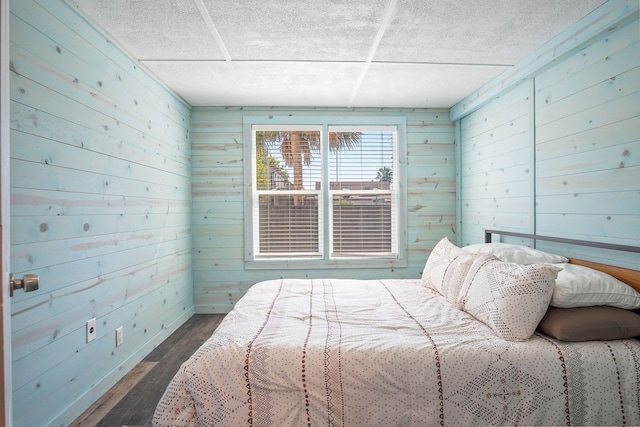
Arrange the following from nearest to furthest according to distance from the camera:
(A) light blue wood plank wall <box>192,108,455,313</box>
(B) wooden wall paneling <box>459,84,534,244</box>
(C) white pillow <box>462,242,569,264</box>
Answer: (C) white pillow <box>462,242,569,264</box> → (B) wooden wall paneling <box>459,84,534,244</box> → (A) light blue wood plank wall <box>192,108,455,313</box>

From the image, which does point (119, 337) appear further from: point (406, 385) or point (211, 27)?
point (211, 27)

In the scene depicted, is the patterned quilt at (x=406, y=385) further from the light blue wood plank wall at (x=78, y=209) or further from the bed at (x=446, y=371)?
the light blue wood plank wall at (x=78, y=209)

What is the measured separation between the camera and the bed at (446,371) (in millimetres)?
1414

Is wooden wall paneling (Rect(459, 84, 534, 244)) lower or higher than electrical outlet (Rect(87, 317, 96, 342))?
higher

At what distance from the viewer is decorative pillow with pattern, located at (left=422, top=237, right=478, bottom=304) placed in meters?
2.21

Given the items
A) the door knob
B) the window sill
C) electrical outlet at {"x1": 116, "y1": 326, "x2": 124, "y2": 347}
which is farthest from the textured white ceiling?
electrical outlet at {"x1": 116, "y1": 326, "x2": 124, "y2": 347}

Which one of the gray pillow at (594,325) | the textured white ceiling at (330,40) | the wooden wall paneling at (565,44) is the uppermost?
the textured white ceiling at (330,40)

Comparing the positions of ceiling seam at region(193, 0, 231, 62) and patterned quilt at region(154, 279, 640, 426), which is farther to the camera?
ceiling seam at region(193, 0, 231, 62)

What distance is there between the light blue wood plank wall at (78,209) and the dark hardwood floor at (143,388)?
0.08m

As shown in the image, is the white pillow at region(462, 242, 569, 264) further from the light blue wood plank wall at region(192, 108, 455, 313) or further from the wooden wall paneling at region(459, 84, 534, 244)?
the light blue wood plank wall at region(192, 108, 455, 313)

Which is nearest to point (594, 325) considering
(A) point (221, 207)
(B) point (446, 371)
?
(B) point (446, 371)

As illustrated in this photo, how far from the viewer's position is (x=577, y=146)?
7.16ft

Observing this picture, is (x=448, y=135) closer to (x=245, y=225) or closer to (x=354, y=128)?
(x=354, y=128)

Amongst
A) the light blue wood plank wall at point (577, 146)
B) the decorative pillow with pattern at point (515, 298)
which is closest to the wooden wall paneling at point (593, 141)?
the light blue wood plank wall at point (577, 146)
